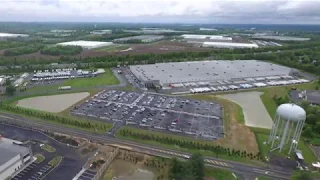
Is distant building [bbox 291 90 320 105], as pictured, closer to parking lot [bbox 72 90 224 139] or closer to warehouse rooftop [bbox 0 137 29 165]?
parking lot [bbox 72 90 224 139]

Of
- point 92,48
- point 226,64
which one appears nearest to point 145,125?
point 226,64

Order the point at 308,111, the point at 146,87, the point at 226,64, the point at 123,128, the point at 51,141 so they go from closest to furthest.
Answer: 1. the point at 51,141
2. the point at 123,128
3. the point at 308,111
4. the point at 146,87
5. the point at 226,64

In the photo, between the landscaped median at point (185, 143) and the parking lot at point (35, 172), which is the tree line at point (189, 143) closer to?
the landscaped median at point (185, 143)

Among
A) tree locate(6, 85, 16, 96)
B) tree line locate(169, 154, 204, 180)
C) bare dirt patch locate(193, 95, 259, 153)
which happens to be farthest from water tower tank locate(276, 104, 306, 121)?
tree locate(6, 85, 16, 96)

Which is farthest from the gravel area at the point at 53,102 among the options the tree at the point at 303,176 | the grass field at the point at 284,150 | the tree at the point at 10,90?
the tree at the point at 303,176

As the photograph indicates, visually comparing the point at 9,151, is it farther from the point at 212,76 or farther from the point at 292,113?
the point at 212,76

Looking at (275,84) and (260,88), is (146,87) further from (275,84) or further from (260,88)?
(275,84)

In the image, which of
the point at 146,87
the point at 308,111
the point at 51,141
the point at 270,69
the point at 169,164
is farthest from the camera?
the point at 270,69
